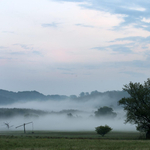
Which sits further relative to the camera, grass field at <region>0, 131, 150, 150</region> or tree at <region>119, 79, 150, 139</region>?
tree at <region>119, 79, 150, 139</region>

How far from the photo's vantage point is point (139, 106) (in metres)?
68.3

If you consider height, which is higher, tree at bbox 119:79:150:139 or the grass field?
tree at bbox 119:79:150:139

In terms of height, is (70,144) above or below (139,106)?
below

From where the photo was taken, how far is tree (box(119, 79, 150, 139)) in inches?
2648

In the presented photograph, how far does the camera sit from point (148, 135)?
66.7 m

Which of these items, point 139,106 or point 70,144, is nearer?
point 70,144

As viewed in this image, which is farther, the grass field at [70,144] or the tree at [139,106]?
the tree at [139,106]

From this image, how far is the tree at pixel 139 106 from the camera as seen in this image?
221 ft

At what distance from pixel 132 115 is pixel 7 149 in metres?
41.8

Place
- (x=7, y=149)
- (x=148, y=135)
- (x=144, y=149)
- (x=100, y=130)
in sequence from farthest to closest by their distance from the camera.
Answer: (x=100, y=130) → (x=148, y=135) → (x=7, y=149) → (x=144, y=149)

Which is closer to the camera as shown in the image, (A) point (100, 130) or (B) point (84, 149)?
(B) point (84, 149)

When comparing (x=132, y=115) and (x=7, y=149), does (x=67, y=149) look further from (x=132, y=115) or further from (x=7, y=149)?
(x=132, y=115)

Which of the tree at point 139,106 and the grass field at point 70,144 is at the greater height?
the tree at point 139,106

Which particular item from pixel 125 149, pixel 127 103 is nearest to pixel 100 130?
pixel 127 103
